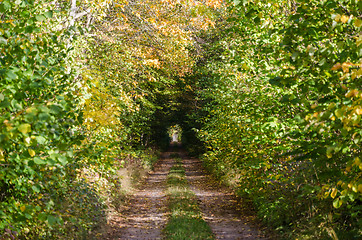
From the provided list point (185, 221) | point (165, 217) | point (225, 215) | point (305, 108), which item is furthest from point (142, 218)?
point (305, 108)

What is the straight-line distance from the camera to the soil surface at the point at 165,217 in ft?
32.6

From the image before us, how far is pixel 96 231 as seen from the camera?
956 cm

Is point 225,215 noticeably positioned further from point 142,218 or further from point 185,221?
point 142,218

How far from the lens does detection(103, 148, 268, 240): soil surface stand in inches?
391

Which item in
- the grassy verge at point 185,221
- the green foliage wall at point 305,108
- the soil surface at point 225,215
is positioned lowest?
the soil surface at point 225,215

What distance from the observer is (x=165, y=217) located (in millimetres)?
11984

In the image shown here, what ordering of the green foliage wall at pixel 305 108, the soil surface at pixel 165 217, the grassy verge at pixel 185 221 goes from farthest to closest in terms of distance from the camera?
the soil surface at pixel 165 217
the grassy verge at pixel 185 221
the green foliage wall at pixel 305 108

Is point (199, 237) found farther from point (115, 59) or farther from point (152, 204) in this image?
point (115, 59)

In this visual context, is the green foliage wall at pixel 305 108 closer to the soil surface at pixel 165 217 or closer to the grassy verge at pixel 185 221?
the soil surface at pixel 165 217

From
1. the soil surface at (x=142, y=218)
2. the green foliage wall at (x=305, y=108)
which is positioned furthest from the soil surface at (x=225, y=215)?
the soil surface at (x=142, y=218)

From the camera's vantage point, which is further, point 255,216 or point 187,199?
point 187,199

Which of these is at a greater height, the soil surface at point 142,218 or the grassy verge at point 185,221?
the grassy verge at point 185,221

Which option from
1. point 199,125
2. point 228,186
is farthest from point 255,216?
point 199,125

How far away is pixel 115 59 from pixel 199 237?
8.38m
